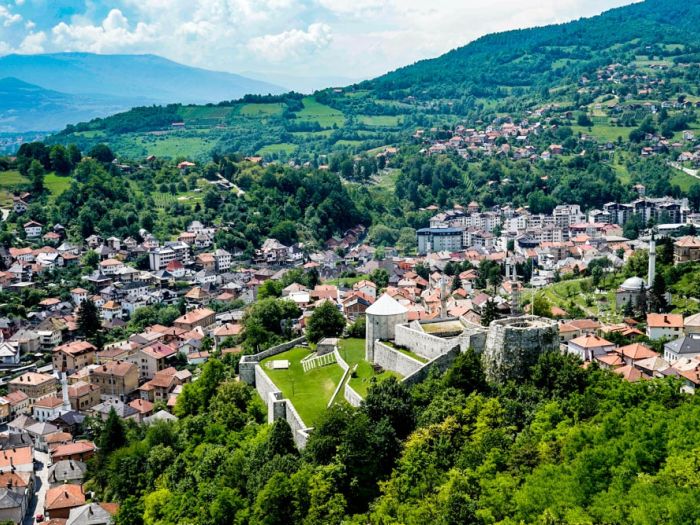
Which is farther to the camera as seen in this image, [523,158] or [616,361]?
[523,158]

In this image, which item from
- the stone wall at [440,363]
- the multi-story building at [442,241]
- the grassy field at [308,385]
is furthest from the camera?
the multi-story building at [442,241]

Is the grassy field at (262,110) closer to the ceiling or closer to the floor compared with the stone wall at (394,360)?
closer to the ceiling

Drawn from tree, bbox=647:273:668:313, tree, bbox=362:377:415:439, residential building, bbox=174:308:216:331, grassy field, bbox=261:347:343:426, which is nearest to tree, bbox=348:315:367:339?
grassy field, bbox=261:347:343:426

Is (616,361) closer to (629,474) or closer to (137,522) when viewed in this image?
(629,474)

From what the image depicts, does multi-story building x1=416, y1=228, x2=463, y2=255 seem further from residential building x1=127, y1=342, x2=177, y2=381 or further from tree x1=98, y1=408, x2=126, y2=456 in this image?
tree x1=98, y1=408, x2=126, y2=456

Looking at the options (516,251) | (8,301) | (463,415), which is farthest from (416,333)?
(516,251)

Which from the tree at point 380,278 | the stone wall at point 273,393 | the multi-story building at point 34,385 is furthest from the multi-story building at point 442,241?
the stone wall at point 273,393

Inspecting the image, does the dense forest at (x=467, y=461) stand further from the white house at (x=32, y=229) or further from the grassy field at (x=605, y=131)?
the grassy field at (x=605, y=131)
